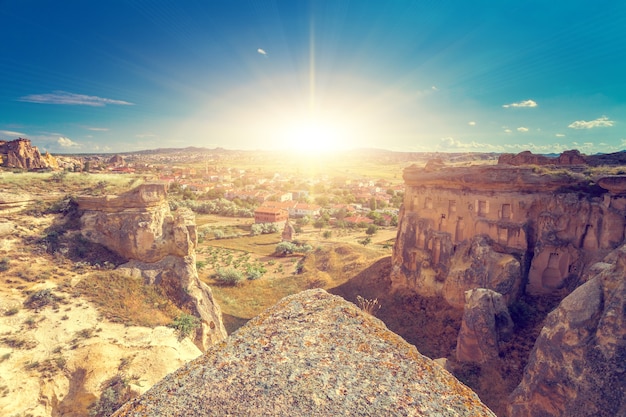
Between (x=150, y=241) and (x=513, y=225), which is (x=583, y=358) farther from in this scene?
(x=150, y=241)

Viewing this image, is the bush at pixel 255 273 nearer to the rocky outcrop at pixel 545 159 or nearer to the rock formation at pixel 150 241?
the rock formation at pixel 150 241

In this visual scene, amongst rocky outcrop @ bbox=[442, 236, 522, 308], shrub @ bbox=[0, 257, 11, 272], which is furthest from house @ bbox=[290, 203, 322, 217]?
shrub @ bbox=[0, 257, 11, 272]

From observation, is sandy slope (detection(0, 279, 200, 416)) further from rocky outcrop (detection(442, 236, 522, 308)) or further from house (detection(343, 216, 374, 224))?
house (detection(343, 216, 374, 224))

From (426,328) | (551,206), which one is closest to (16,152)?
(426,328)

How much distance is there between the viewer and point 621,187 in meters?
16.7

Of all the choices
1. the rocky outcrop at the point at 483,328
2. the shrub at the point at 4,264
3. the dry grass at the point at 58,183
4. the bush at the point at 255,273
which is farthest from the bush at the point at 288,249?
the shrub at the point at 4,264

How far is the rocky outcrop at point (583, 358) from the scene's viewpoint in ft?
31.2

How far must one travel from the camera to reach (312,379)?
13.4ft

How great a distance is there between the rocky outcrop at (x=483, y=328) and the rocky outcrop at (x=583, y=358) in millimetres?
3961

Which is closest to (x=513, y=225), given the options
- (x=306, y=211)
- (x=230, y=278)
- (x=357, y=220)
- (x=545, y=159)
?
(x=545, y=159)

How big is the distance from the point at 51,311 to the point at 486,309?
19.6 m

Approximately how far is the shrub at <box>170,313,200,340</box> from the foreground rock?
39.6 ft

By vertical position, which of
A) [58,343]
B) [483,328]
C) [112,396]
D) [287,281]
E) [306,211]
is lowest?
[306,211]

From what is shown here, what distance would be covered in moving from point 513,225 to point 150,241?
2124cm
